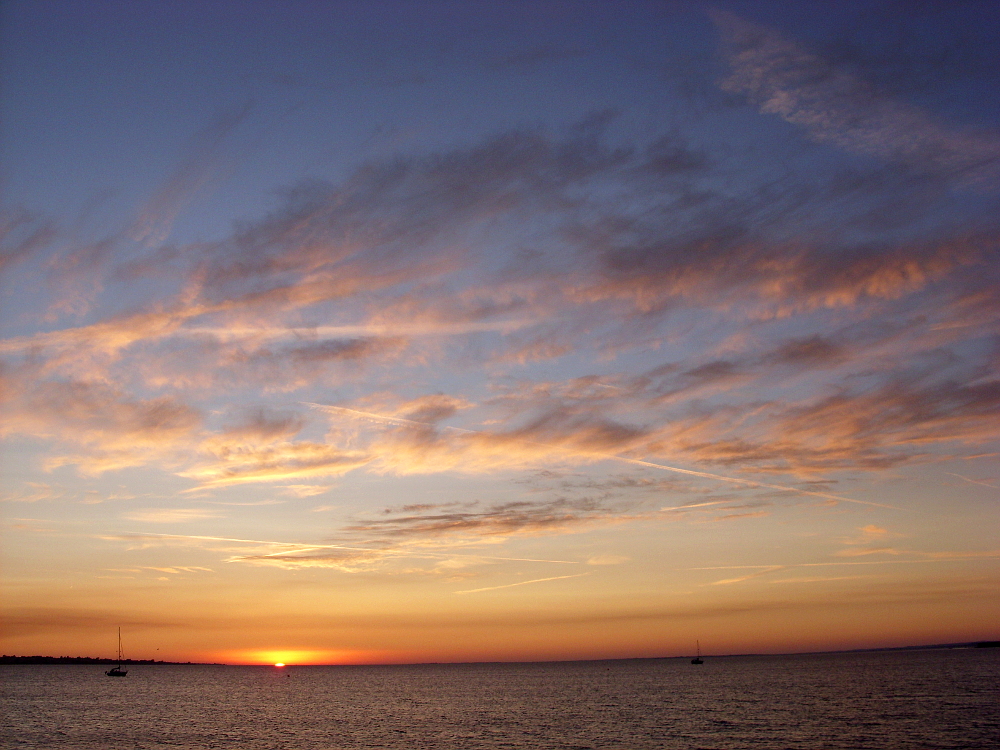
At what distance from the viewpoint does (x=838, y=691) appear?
16138 cm

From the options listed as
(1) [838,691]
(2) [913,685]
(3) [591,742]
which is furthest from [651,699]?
(3) [591,742]

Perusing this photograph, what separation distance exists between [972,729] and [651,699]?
246ft

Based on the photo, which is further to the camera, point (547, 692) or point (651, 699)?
point (547, 692)

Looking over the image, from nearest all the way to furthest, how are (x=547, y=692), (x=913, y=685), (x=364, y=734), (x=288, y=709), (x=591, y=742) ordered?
(x=591, y=742) < (x=364, y=734) < (x=288, y=709) < (x=913, y=685) < (x=547, y=692)

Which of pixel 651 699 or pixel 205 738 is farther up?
pixel 205 738

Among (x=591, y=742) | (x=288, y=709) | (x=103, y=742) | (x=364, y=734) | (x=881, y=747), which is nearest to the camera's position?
(x=881, y=747)

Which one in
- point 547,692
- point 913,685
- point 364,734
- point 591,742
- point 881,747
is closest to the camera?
point 881,747

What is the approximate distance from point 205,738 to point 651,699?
91.7 m

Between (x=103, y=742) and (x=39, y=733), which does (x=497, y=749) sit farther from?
(x=39, y=733)

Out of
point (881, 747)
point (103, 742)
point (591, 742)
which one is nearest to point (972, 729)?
point (881, 747)

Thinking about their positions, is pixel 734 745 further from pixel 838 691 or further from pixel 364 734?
pixel 838 691

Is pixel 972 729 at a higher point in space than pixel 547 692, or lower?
higher

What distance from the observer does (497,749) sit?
8688cm

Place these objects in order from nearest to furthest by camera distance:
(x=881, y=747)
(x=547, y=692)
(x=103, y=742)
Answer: (x=881, y=747), (x=103, y=742), (x=547, y=692)
